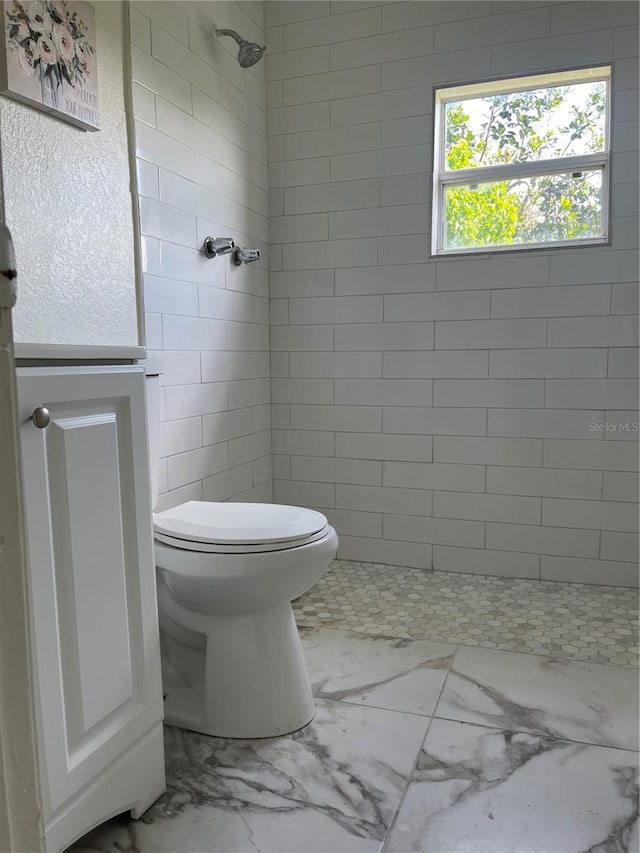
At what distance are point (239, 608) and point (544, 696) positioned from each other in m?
0.82

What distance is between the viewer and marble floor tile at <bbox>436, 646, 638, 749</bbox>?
151 cm

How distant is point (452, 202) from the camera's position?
2529 millimetres

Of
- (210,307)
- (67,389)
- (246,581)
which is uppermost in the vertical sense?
(210,307)

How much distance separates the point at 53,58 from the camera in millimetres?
1555

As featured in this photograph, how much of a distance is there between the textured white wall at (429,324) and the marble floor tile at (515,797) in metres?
1.13

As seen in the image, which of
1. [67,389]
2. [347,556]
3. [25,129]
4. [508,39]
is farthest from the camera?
[347,556]

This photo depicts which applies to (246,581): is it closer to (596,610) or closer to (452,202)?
(596,610)

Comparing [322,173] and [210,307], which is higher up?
[322,173]

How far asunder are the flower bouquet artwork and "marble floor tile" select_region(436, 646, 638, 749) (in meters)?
1.73

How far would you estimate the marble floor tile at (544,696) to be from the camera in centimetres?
151

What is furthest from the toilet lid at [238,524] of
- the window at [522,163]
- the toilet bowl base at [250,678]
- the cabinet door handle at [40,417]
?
the window at [522,163]

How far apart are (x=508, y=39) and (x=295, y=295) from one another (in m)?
1.20

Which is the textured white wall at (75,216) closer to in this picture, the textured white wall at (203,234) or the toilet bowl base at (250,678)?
the textured white wall at (203,234)

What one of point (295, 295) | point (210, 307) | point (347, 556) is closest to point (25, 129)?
point (210, 307)
